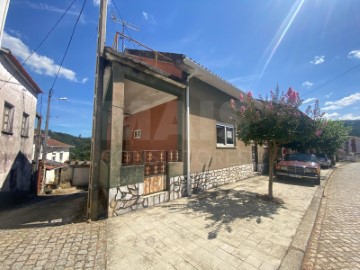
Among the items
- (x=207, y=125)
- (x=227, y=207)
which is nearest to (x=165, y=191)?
(x=227, y=207)

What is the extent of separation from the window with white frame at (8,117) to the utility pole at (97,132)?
7019mm

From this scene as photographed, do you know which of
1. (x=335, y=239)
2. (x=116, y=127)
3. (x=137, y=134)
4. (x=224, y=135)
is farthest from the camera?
(x=137, y=134)

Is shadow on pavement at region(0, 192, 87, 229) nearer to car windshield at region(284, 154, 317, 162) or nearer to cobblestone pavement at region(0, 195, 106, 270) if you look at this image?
cobblestone pavement at region(0, 195, 106, 270)

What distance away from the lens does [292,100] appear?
599cm

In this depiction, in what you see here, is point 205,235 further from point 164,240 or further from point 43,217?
point 43,217

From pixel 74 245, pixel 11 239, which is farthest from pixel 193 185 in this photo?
pixel 11 239

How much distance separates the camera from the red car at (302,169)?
9.48m

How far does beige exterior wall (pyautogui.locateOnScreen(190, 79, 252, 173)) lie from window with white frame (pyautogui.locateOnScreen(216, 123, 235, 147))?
0.75 feet

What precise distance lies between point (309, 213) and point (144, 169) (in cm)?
526

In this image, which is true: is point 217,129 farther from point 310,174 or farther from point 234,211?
point 310,174

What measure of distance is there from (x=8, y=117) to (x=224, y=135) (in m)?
11.3

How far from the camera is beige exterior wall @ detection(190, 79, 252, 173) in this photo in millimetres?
7330

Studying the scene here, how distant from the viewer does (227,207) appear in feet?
18.1

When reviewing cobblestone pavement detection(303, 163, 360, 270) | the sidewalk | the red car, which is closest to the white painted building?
the sidewalk
